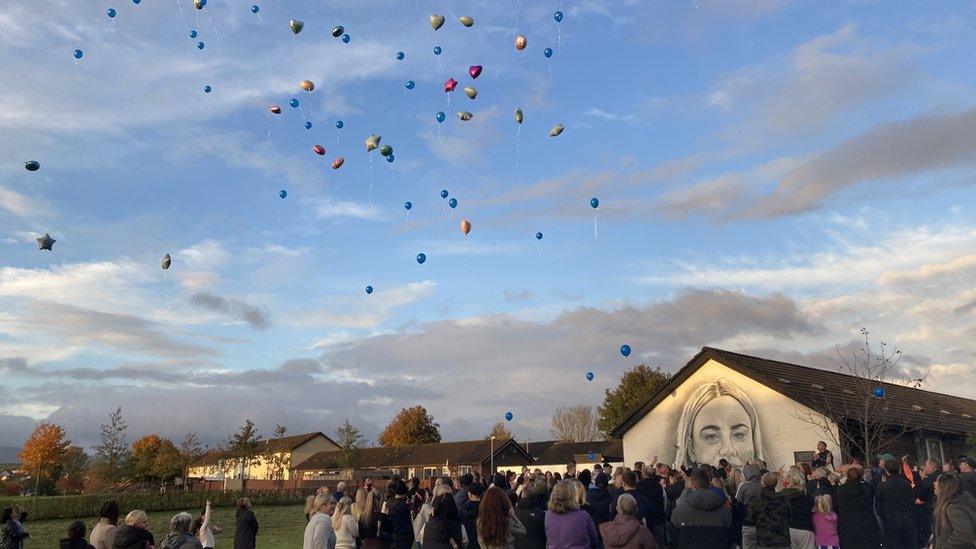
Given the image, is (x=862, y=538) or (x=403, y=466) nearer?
(x=862, y=538)

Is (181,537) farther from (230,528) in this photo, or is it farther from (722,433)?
(230,528)

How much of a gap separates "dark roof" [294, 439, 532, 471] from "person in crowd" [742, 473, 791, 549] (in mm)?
53317

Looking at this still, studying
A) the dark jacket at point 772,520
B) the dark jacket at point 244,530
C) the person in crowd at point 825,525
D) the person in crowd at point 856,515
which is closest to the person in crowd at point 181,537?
the dark jacket at point 244,530

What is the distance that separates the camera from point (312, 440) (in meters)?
86.5

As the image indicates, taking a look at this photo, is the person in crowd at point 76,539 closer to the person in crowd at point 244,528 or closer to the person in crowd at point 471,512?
the person in crowd at point 244,528

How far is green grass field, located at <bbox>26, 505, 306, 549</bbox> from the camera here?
24250mm

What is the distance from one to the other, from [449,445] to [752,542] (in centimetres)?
5971

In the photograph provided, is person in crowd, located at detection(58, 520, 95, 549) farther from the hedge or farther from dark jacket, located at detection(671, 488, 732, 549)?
the hedge

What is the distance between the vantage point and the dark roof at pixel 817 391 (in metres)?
26.4

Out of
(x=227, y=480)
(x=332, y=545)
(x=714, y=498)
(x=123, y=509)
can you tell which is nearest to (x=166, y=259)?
(x=332, y=545)

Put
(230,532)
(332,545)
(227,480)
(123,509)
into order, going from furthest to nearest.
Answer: (227,480), (123,509), (230,532), (332,545)

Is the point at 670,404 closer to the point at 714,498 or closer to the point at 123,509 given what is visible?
the point at 714,498

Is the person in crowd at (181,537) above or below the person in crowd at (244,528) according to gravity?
above

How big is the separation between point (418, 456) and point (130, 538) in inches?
2428
